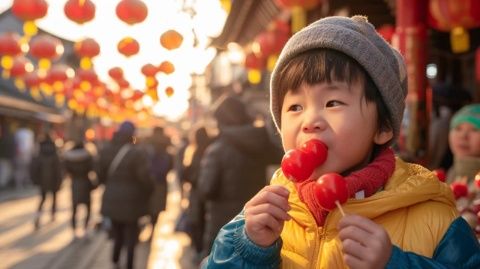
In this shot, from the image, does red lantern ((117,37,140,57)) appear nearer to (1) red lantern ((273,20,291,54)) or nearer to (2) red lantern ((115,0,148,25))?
(2) red lantern ((115,0,148,25))

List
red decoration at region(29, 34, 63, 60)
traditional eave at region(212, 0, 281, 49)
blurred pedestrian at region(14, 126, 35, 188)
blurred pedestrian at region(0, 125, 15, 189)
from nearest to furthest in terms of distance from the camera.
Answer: red decoration at region(29, 34, 63, 60) < traditional eave at region(212, 0, 281, 49) < blurred pedestrian at region(14, 126, 35, 188) < blurred pedestrian at region(0, 125, 15, 189)

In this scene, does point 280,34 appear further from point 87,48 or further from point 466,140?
point 466,140

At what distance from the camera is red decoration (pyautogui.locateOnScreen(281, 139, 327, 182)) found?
141 centimetres

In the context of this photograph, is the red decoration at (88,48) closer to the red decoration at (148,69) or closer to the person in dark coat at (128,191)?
the red decoration at (148,69)

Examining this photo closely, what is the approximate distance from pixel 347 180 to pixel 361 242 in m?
0.22

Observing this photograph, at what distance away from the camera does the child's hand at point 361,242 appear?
1.31 m

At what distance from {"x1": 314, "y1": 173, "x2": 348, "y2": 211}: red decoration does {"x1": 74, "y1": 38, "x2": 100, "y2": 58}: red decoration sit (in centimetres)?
804

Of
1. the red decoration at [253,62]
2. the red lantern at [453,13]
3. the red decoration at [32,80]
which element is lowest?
the red lantern at [453,13]

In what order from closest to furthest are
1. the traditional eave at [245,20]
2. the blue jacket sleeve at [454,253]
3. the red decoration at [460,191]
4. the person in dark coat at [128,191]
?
the blue jacket sleeve at [454,253] < the red decoration at [460,191] < the person in dark coat at [128,191] < the traditional eave at [245,20]

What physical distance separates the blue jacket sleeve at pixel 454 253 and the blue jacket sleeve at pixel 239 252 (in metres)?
0.34

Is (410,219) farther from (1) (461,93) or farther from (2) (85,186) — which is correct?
(2) (85,186)

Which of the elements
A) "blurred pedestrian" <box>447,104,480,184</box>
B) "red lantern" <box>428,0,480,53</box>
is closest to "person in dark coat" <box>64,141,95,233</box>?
"red lantern" <box>428,0,480,53</box>

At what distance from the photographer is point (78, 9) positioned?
6.72 meters

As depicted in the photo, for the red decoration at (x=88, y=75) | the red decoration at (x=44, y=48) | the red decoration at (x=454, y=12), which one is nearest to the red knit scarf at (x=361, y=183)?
the red decoration at (x=454, y=12)
